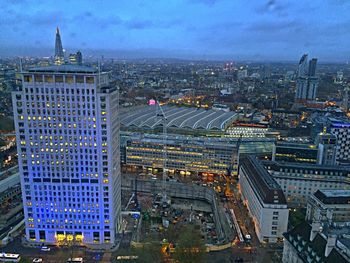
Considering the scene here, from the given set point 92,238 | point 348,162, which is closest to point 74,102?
point 92,238

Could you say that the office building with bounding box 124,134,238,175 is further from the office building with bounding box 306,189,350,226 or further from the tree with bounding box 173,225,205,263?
the tree with bounding box 173,225,205,263

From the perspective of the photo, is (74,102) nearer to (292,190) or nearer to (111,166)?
(111,166)

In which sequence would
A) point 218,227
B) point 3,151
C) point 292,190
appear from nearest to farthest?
point 218,227, point 292,190, point 3,151

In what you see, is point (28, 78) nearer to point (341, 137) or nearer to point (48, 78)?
point (48, 78)

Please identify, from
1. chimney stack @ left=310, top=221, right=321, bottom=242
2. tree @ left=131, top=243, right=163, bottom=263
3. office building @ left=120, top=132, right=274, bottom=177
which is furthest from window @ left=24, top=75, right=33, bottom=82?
chimney stack @ left=310, top=221, right=321, bottom=242

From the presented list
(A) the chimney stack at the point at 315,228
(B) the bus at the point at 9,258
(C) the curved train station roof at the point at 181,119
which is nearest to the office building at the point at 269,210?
(A) the chimney stack at the point at 315,228

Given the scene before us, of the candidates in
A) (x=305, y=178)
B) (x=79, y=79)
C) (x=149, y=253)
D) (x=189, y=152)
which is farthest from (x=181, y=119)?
(x=149, y=253)

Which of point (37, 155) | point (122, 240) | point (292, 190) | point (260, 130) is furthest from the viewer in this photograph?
point (260, 130)
